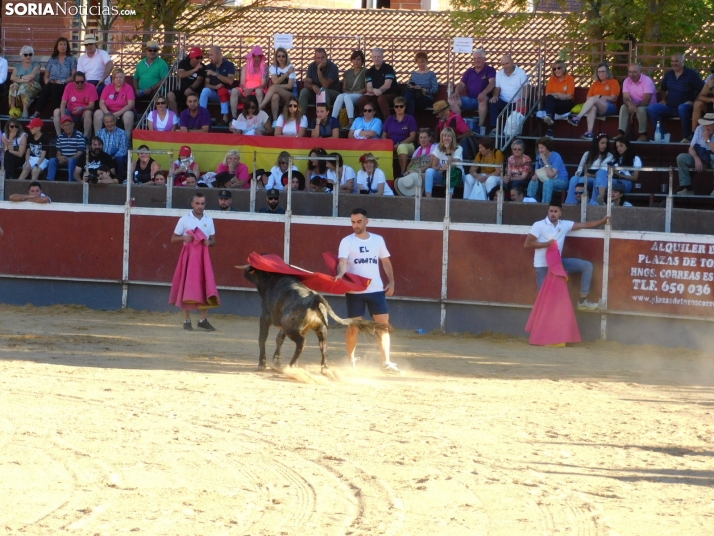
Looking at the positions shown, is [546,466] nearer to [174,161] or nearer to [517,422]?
[517,422]

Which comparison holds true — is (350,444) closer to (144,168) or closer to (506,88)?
(144,168)

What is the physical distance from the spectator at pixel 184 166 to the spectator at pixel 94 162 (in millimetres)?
944

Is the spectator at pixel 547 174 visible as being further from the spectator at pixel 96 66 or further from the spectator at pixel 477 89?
the spectator at pixel 96 66

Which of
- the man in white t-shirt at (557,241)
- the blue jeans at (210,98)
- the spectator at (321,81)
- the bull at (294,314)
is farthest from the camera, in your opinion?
the blue jeans at (210,98)

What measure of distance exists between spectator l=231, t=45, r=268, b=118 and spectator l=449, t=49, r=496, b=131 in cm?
303

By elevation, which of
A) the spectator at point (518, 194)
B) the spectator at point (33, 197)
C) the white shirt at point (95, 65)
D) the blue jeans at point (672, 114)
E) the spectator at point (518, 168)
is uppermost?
the white shirt at point (95, 65)

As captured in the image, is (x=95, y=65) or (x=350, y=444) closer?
(x=350, y=444)

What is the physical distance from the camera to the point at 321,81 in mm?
17109

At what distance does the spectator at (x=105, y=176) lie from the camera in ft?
51.0

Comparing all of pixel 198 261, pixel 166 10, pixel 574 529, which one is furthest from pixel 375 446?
pixel 166 10

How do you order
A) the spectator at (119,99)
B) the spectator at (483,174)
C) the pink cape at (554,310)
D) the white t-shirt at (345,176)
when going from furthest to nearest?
the spectator at (119,99), the white t-shirt at (345,176), the spectator at (483,174), the pink cape at (554,310)

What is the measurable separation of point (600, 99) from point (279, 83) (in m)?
4.92

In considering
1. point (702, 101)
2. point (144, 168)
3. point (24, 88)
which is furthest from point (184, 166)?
point (702, 101)

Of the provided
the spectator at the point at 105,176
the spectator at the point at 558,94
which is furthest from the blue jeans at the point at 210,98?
the spectator at the point at 558,94
